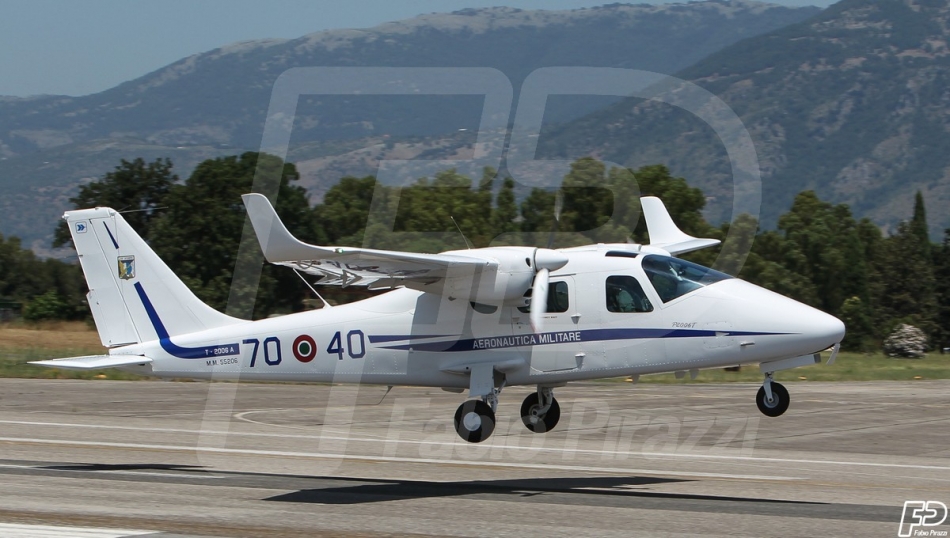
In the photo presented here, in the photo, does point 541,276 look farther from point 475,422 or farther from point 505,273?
point 475,422

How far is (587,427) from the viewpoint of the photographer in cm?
2423

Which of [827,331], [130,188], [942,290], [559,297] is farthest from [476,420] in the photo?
[942,290]

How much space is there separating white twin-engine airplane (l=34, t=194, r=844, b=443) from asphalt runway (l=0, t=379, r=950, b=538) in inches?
64.7

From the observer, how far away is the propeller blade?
15.2 meters

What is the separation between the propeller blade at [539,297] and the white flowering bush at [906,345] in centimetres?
4142

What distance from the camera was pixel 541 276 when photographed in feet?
50.5

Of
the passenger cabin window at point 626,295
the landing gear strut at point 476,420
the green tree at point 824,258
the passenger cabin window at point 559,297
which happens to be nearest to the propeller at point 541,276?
the passenger cabin window at point 559,297

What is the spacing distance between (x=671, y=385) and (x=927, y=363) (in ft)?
66.3

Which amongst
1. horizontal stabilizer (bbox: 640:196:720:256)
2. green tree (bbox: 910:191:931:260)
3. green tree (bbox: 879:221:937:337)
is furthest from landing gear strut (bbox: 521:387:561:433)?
green tree (bbox: 910:191:931:260)

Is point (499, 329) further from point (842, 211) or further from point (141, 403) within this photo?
point (842, 211)

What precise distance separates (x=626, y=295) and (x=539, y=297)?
1447mm

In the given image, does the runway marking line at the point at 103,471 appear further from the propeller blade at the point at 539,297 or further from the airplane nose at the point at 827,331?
the airplane nose at the point at 827,331

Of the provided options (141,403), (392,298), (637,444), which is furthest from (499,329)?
(141,403)

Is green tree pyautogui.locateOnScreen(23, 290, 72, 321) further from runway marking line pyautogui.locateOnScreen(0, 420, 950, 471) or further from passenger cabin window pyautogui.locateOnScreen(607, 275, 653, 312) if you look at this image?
passenger cabin window pyautogui.locateOnScreen(607, 275, 653, 312)
